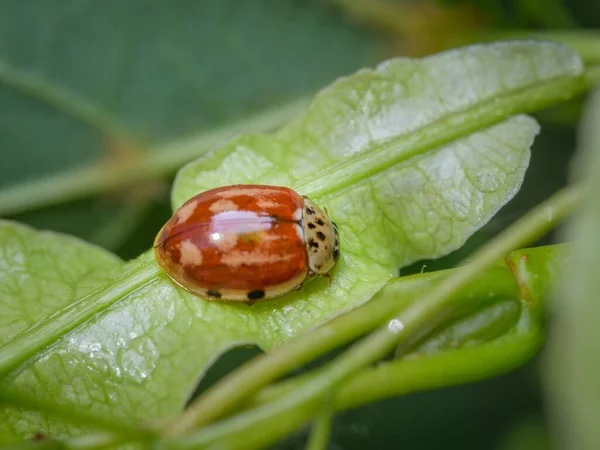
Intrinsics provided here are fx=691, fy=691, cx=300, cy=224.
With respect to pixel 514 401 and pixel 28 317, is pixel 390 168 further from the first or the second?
pixel 514 401

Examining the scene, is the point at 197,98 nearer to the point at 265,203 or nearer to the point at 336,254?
the point at 265,203

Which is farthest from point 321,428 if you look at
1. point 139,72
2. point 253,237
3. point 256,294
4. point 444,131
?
point 139,72

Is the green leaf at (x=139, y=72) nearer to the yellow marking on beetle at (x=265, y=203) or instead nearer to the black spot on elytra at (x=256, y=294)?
the yellow marking on beetle at (x=265, y=203)

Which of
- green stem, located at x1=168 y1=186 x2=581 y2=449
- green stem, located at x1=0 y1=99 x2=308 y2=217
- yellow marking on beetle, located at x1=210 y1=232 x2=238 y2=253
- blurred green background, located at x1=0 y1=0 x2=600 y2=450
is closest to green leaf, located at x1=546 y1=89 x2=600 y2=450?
green stem, located at x1=168 y1=186 x2=581 y2=449

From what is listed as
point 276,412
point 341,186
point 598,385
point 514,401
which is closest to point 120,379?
point 276,412

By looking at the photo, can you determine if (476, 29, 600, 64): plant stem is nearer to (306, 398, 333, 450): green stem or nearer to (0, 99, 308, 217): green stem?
(0, 99, 308, 217): green stem
